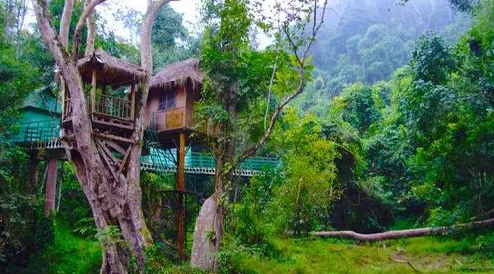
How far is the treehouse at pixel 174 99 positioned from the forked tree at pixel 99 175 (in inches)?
78.5

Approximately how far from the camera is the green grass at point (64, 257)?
507 inches

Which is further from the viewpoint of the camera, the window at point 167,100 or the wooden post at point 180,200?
the window at point 167,100

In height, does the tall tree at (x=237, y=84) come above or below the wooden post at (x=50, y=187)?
above

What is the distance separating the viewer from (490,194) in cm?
1155

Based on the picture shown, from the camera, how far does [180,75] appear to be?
528 inches

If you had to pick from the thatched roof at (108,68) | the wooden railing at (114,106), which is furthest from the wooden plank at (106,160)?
the thatched roof at (108,68)

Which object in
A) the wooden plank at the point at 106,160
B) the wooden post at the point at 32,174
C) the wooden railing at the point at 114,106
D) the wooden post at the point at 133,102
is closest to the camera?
the wooden plank at the point at 106,160

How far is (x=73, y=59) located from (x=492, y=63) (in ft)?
30.0

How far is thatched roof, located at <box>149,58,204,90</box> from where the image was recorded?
13297mm

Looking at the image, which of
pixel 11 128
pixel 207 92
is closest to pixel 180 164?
pixel 207 92

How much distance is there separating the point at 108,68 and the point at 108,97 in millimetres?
715

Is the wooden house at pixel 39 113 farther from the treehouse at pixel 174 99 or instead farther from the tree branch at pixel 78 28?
the tree branch at pixel 78 28

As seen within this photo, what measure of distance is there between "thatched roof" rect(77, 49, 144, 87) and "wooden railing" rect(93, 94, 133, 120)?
0.55 m

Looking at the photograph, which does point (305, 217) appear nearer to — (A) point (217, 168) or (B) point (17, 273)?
(A) point (217, 168)
